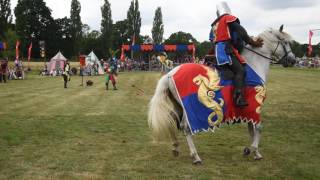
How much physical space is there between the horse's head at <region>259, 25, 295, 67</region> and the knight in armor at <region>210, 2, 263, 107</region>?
586mm

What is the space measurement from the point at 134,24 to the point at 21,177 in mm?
87316

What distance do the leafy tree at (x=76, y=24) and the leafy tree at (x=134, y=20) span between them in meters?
10.5

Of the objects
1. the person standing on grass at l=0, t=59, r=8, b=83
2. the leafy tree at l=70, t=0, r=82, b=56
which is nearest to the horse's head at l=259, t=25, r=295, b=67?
the person standing on grass at l=0, t=59, r=8, b=83

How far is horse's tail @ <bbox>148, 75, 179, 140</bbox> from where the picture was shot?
786 cm

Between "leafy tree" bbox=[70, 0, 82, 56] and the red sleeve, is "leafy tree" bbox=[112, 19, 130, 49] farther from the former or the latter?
the red sleeve

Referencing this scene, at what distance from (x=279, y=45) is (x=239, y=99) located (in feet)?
5.48

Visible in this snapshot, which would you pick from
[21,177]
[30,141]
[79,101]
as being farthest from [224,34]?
[79,101]

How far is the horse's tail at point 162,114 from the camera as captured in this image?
7.86 m

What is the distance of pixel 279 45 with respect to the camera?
8.84 m

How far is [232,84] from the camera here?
8.05 metres

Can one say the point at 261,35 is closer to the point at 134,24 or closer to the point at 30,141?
the point at 30,141

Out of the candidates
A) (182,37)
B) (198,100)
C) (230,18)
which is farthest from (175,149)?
(182,37)

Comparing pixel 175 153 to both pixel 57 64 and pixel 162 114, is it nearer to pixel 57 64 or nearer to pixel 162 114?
pixel 162 114

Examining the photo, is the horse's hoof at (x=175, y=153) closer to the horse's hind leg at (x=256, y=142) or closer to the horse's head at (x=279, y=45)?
the horse's hind leg at (x=256, y=142)
